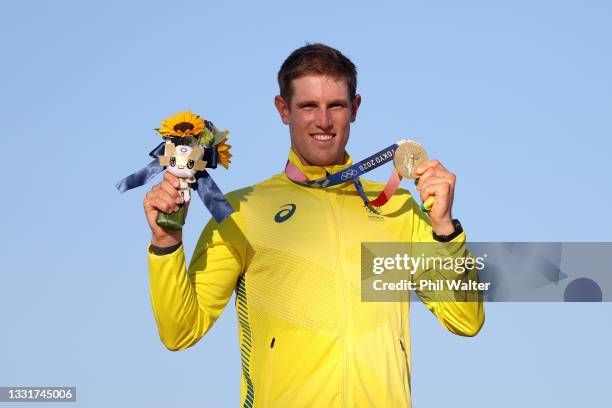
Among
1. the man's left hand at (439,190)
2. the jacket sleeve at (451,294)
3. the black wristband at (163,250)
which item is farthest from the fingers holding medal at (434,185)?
the black wristband at (163,250)

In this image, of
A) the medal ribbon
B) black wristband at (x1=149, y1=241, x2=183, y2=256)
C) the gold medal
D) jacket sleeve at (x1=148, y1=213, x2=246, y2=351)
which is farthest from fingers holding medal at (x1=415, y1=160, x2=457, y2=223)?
black wristband at (x1=149, y1=241, x2=183, y2=256)

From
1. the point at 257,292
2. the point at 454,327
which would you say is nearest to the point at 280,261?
the point at 257,292

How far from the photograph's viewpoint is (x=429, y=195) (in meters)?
7.61

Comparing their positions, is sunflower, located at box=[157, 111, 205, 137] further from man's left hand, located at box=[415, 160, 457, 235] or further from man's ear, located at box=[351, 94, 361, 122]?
man's left hand, located at box=[415, 160, 457, 235]

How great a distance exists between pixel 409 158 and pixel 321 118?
809 mm

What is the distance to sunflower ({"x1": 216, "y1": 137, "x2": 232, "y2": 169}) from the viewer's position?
7809 millimetres

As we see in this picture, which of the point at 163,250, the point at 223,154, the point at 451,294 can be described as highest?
the point at 223,154

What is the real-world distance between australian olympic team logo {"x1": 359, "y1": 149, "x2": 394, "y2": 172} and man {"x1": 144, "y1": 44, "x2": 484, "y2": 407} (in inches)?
10.4

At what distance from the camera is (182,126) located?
758 cm

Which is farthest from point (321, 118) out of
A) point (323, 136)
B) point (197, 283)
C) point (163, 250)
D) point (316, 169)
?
point (163, 250)

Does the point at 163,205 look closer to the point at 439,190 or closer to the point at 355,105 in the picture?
the point at 439,190

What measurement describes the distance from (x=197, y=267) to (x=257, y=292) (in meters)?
0.48

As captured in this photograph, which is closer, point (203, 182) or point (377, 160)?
point (203, 182)

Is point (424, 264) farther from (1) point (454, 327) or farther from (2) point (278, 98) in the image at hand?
(2) point (278, 98)
